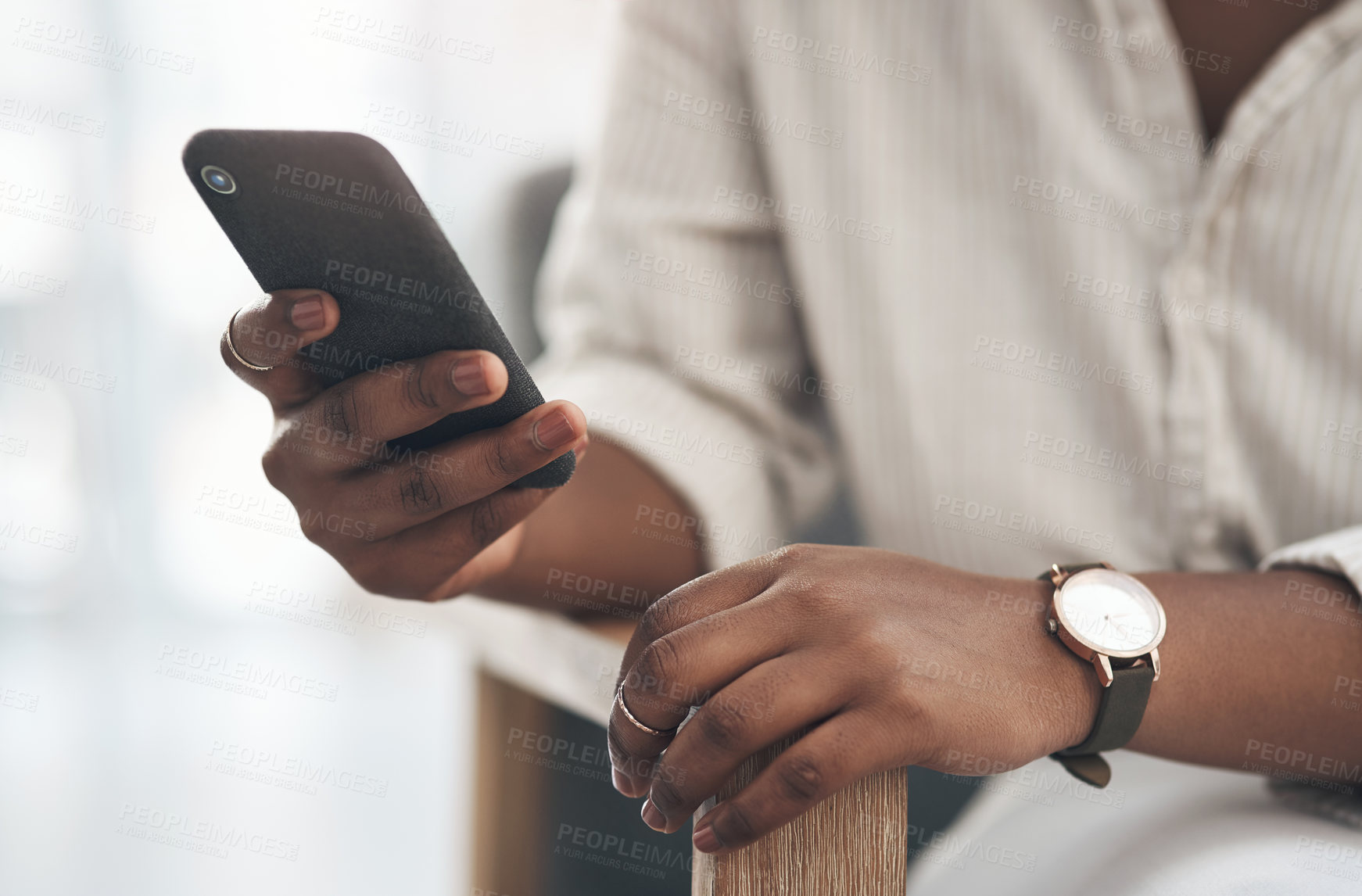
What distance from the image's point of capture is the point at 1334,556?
13.2 inches

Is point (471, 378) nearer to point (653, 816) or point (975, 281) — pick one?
point (653, 816)

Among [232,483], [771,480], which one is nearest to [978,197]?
[771,480]

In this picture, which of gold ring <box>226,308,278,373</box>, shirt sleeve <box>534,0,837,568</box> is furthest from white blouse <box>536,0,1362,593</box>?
gold ring <box>226,308,278,373</box>

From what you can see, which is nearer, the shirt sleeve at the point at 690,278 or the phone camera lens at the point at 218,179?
the phone camera lens at the point at 218,179

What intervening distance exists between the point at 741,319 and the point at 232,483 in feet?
1.06

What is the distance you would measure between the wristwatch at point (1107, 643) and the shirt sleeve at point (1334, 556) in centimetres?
11

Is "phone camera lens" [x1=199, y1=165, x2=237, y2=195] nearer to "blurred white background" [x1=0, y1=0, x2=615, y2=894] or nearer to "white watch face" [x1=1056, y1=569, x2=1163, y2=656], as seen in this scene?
"blurred white background" [x1=0, y1=0, x2=615, y2=894]

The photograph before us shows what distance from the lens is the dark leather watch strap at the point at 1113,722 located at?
0.26 m

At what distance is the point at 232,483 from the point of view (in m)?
0.48

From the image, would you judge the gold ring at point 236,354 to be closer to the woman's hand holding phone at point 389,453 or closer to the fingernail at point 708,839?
the woman's hand holding phone at point 389,453

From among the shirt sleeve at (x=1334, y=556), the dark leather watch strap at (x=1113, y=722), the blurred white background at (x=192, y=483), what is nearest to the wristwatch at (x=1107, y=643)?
the dark leather watch strap at (x=1113, y=722)

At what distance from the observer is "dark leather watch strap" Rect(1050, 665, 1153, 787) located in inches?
10.3

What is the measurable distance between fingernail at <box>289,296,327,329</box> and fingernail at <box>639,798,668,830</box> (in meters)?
0.16

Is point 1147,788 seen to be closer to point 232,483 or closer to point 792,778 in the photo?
point 792,778
